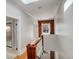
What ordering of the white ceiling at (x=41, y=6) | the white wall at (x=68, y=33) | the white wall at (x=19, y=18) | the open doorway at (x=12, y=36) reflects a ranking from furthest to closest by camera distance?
the open doorway at (x=12, y=36) → the white wall at (x=19, y=18) → the white ceiling at (x=41, y=6) → the white wall at (x=68, y=33)

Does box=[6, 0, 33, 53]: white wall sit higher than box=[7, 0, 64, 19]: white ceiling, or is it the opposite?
box=[7, 0, 64, 19]: white ceiling

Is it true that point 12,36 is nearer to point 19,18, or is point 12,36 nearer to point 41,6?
point 19,18

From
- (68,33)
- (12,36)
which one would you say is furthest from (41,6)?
(68,33)

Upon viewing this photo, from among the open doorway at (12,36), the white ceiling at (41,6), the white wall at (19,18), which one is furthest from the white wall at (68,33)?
the open doorway at (12,36)

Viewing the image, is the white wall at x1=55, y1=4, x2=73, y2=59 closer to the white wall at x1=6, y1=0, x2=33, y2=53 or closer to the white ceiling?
the white ceiling

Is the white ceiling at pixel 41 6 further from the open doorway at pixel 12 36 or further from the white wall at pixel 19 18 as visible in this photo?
the open doorway at pixel 12 36

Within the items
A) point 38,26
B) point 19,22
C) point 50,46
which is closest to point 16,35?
point 19,22

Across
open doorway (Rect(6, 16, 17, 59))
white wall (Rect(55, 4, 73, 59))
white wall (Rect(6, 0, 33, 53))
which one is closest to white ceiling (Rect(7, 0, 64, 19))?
white wall (Rect(6, 0, 33, 53))

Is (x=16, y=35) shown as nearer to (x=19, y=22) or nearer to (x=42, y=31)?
(x=19, y=22)

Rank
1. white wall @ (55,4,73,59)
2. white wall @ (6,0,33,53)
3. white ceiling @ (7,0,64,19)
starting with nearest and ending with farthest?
white wall @ (55,4,73,59) → white ceiling @ (7,0,64,19) → white wall @ (6,0,33,53)

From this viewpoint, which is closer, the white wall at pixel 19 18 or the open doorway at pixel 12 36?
the white wall at pixel 19 18

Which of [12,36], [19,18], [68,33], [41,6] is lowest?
[12,36]
